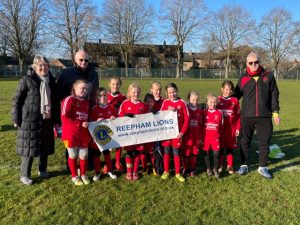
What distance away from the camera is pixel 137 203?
4.53m

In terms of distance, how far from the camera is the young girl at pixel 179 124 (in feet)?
17.9

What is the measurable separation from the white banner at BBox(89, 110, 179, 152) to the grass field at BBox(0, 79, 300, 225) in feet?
2.21

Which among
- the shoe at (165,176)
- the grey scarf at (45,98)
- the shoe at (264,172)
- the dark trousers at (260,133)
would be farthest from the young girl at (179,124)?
the grey scarf at (45,98)

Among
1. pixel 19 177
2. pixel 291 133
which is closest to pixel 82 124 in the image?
pixel 19 177

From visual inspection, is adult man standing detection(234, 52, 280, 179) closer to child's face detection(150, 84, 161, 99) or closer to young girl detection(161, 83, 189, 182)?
young girl detection(161, 83, 189, 182)

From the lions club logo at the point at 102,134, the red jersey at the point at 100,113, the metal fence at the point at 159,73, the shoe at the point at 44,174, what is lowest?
the shoe at the point at 44,174

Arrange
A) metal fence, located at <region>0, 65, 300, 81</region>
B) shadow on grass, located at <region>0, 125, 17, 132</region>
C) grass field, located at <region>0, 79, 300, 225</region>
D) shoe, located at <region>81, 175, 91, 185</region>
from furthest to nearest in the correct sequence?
metal fence, located at <region>0, 65, 300, 81</region> < shadow on grass, located at <region>0, 125, 17, 132</region> < shoe, located at <region>81, 175, 91, 185</region> < grass field, located at <region>0, 79, 300, 225</region>

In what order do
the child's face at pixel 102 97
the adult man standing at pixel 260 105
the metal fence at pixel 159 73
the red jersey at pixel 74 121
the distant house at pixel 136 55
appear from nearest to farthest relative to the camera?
the red jersey at pixel 74 121 < the child's face at pixel 102 97 < the adult man standing at pixel 260 105 < the metal fence at pixel 159 73 < the distant house at pixel 136 55

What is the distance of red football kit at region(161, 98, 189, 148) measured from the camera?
5430 mm

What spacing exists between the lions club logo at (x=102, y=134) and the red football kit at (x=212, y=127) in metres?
1.73

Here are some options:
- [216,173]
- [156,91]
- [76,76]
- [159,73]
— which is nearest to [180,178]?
[216,173]

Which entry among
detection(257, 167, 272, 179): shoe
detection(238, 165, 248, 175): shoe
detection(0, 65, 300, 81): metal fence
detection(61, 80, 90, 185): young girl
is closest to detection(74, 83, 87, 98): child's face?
detection(61, 80, 90, 185): young girl

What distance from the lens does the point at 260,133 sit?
19.1ft

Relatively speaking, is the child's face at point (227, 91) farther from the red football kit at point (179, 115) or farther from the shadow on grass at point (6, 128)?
the shadow on grass at point (6, 128)
